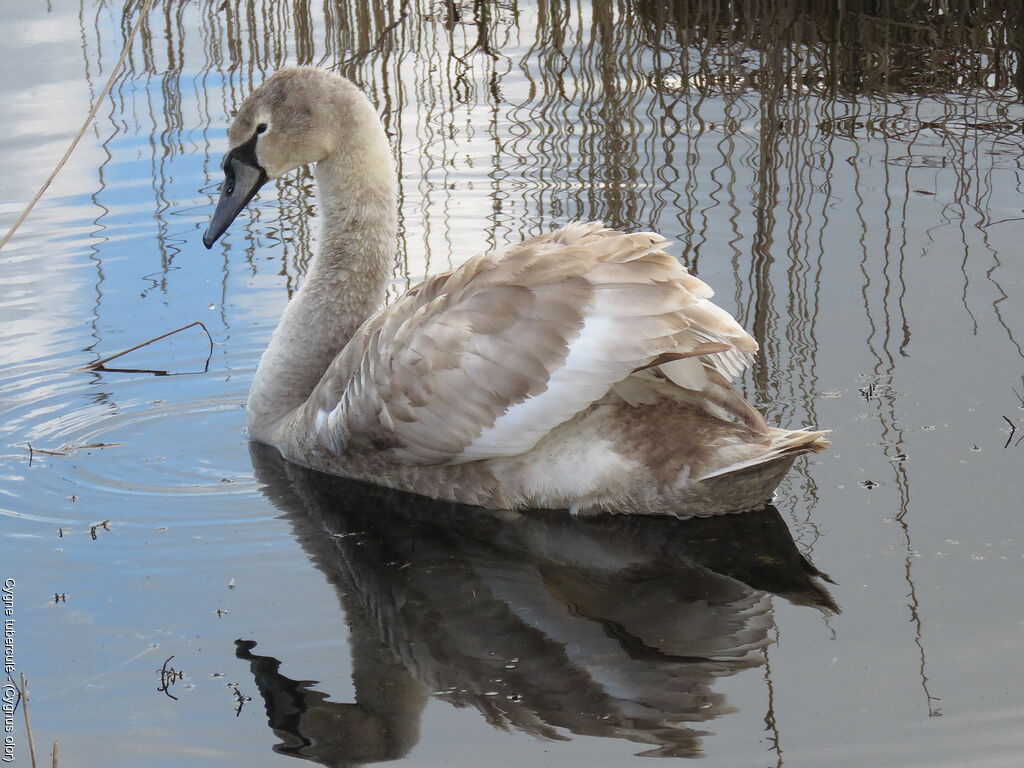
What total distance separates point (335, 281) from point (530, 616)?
2083 mm

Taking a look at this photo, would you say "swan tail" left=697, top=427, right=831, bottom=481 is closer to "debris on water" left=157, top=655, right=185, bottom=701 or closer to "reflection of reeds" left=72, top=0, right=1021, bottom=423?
"reflection of reeds" left=72, top=0, right=1021, bottom=423

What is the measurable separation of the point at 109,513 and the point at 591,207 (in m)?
3.47

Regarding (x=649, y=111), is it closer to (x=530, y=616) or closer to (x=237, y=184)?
(x=237, y=184)

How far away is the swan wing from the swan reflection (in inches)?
14.3

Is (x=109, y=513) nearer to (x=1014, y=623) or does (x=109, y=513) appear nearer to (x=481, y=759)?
(x=481, y=759)

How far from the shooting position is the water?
404cm

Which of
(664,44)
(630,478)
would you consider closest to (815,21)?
(664,44)

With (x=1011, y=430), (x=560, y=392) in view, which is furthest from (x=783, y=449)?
(x=1011, y=430)

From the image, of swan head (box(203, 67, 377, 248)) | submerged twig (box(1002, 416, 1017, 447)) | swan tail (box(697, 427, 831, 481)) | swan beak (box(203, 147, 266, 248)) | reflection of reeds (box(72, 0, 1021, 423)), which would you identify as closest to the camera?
swan tail (box(697, 427, 831, 481))

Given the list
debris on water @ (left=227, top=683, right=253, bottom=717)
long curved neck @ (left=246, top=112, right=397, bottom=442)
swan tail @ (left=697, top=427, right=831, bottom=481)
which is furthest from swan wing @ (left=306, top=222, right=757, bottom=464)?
debris on water @ (left=227, top=683, right=253, bottom=717)

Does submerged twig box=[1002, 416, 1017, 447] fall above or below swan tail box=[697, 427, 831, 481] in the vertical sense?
below

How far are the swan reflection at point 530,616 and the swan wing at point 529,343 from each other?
0.36 meters

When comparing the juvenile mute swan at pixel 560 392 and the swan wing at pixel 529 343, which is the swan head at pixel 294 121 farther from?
the swan wing at pixel 529 343

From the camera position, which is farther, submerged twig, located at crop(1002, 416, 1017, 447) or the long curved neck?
the long curved neck
